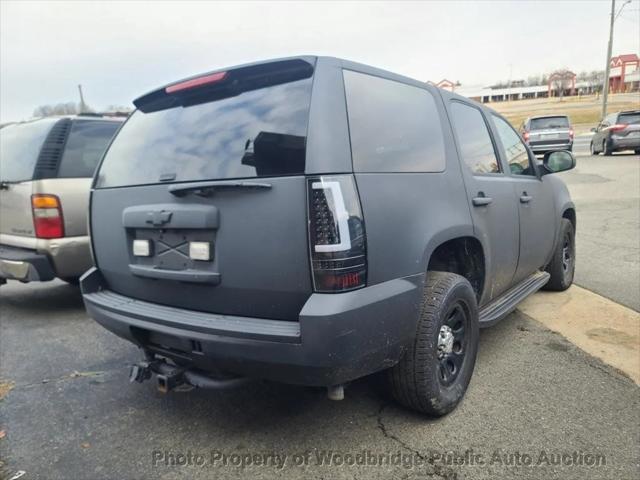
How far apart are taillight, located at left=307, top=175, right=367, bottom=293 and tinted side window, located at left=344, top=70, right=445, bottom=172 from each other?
0.69ft

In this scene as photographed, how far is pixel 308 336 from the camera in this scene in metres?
1.97

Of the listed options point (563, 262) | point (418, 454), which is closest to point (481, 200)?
point (418, 454)

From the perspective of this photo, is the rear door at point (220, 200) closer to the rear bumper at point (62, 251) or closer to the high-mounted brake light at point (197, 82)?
the high-mounted brake light at point (197, 82)

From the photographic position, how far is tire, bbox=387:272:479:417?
244cm

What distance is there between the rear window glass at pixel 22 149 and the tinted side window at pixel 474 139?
363 centimetres

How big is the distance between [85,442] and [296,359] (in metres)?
1.40

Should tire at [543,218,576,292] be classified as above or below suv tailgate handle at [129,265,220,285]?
below

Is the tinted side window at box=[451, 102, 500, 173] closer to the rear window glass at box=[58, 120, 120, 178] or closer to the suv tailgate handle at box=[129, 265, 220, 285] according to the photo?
the suv tailgate handle at box=[129, 265, 220, 285]

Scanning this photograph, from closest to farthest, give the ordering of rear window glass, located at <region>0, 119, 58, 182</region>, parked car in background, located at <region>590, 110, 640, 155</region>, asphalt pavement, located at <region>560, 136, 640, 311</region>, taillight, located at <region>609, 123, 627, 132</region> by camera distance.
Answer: rear window glass, located at <region>0, 119, 58, 182</region> < asphalt pavement, located at <region>560, 136, 640, 311</region> < parked car in background, located at <region>590, 110, 640, 155</region> < taillight, located at <region>609, 123, 627, 132</region>

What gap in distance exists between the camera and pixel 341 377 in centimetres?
210

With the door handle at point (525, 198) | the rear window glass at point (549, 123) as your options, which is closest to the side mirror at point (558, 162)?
the door handle at point (525, 198)

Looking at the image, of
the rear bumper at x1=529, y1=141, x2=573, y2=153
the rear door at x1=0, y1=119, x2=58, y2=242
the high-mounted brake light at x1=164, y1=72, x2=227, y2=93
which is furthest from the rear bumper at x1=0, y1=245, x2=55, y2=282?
the rear bumper at x1=529, y1=141, x2=573, y2=153

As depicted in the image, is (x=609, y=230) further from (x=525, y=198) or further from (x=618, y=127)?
(x=618, y=127)

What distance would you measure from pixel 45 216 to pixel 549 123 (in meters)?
19.5
